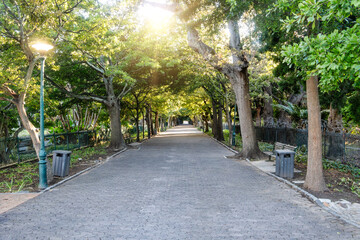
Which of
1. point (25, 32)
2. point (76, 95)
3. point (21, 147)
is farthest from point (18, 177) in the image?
point (76, 95)

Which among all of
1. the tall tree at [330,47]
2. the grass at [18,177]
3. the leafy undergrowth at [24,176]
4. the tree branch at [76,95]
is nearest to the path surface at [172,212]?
the leafy undergrowth at [24,176]

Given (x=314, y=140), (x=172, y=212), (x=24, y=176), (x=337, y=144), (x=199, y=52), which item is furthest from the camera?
(x=199, y=52)

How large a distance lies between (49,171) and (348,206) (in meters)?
8.54

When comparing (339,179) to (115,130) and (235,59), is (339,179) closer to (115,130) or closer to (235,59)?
(235,59)

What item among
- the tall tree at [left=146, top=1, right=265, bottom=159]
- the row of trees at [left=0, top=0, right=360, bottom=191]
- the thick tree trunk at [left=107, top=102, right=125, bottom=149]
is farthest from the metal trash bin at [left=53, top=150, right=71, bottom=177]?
the thick tree trunk at [left=107, top=102, right=125, bottom=149]

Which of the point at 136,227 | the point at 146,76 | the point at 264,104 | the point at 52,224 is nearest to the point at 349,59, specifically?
the point at 136,227

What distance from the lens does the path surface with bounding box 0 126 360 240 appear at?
4883mm

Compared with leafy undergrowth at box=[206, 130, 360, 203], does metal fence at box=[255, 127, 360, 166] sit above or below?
above

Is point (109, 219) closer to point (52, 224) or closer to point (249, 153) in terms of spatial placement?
point (52, 224)

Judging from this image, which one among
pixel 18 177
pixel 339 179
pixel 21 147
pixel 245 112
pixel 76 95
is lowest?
pixel 339 179

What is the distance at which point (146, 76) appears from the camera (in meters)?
23.1

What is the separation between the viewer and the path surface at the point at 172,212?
4.88 m

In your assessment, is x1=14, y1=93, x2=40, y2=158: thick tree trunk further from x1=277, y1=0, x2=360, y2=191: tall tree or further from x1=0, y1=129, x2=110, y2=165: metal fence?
x1=277, y1=0, x2=360, y2=191: tall tree

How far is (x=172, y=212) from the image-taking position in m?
5.97
